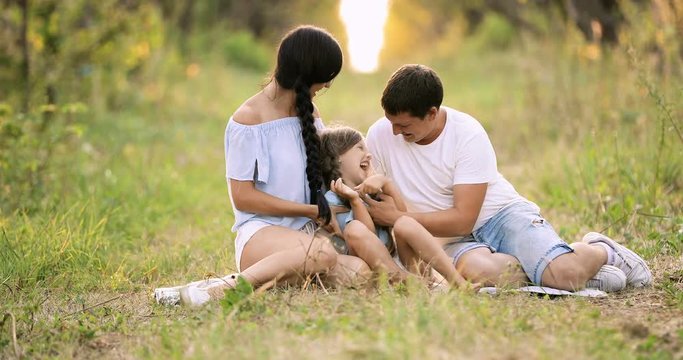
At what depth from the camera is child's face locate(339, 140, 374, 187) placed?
165 inches

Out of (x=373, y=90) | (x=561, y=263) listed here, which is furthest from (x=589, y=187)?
(x=373, y=90)

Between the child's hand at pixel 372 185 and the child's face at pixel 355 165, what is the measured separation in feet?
0.37

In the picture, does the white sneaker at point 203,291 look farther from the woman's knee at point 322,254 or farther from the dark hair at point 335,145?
the dark hair at point 335,145

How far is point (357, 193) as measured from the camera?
4.07 metres

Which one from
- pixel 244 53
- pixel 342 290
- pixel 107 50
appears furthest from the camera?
pixel 244 53

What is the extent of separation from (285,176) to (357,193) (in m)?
0.39

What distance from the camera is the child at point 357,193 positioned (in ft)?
13.3

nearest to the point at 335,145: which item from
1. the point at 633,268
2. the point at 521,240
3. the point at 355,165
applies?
the point at 355,165

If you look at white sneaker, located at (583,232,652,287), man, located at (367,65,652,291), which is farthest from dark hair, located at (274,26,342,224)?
white sneaker, located at (583,232,652,287)

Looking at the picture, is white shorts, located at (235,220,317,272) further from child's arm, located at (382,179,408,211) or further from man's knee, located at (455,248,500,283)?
man's knee, located at (455,248,500,283)

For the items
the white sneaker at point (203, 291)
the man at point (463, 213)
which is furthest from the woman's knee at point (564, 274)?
the white sneaker at point (203, 291)

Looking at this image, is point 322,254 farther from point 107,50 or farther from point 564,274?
point 107,50

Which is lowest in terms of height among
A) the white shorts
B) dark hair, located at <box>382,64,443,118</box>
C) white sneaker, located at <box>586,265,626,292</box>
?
white sneaker, located at <box>586,265,626,292</box>

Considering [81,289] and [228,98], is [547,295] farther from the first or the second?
[228,98]
